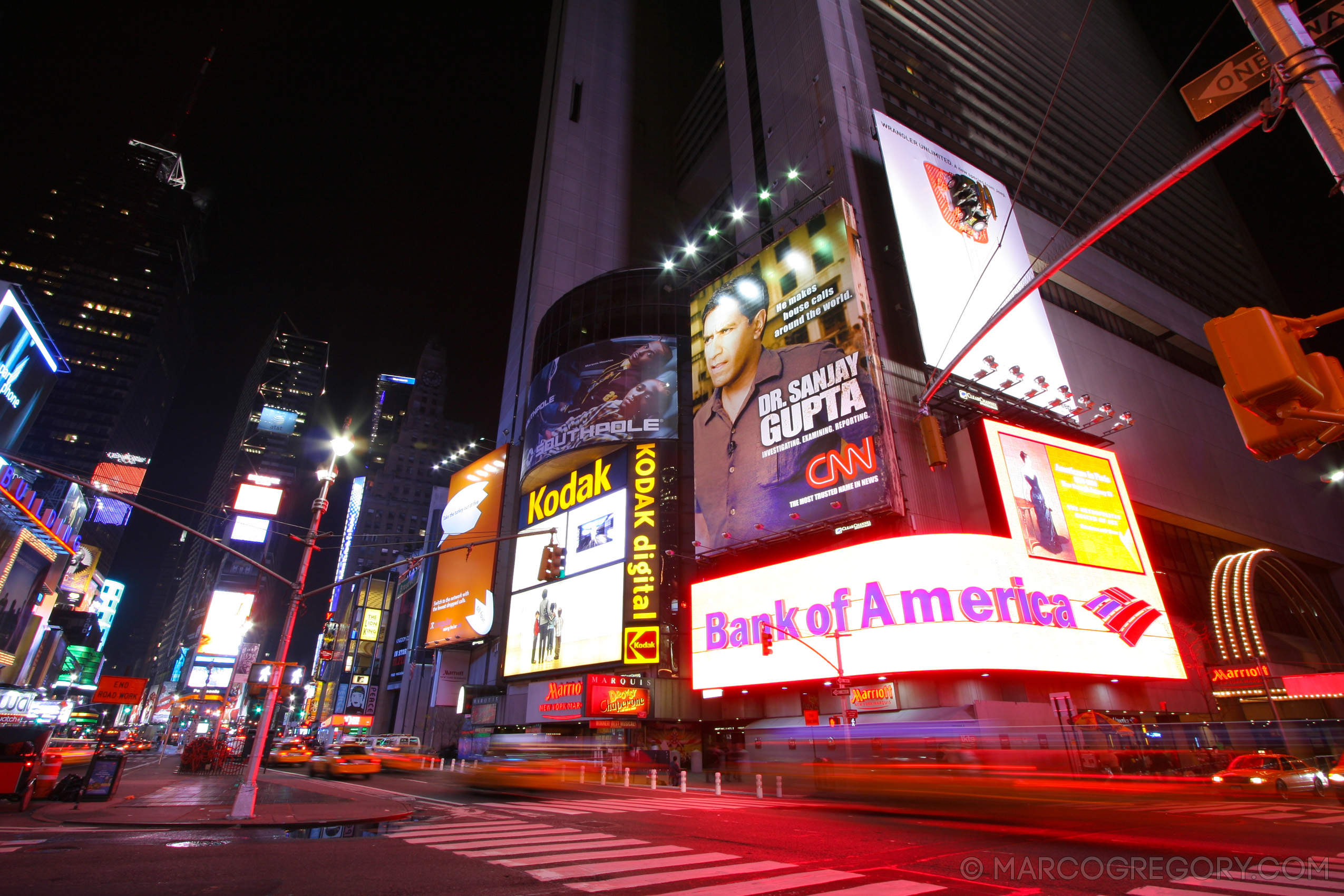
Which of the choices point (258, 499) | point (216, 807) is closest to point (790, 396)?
point (216, 807)

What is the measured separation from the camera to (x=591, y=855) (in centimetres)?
936

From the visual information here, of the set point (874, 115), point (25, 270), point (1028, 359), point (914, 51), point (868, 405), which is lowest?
point (868, 405)

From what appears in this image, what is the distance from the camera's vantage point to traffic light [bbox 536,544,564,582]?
1379 centimetres

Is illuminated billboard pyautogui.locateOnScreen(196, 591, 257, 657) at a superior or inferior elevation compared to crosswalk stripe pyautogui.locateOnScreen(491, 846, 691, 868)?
superior

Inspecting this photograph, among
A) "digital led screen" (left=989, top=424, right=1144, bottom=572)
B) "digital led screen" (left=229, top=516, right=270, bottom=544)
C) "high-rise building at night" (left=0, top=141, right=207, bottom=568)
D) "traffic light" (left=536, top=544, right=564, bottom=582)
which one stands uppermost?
"high-rise building at night" (left=0, top=141, right=207, bottom=568)

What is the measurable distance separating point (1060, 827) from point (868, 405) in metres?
19.7

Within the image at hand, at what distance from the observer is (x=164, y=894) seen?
6.54 meters

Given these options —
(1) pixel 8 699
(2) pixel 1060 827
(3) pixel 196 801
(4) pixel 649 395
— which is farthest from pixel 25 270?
(2) pixel 1060 827

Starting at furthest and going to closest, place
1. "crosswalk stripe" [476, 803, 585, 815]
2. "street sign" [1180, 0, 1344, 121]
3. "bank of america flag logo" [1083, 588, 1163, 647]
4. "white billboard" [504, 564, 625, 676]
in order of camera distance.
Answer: "white billboard" [504, 564, 625, 676] < "bank of america flag logo" [1083, 588, 1163, 647] < "crosswalk stripe" [476, 803, 585, 815] < "street sign" [1180, 0, 1344, 121]

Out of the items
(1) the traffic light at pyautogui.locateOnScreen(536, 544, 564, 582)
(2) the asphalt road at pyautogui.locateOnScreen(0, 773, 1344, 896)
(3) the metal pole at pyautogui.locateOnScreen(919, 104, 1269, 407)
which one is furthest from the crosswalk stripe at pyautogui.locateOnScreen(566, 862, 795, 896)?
(3) the metal pole at pyautogui.locateOnScreen(919, 104, 1269, 407)

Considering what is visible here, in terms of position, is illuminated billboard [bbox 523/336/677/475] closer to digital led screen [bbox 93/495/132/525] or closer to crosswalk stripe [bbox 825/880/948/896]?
crosswalk stripe [bbox 825/880/948/896]

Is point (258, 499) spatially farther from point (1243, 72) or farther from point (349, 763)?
point (1243, 72)

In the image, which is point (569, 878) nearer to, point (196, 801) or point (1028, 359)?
point (196, 801)

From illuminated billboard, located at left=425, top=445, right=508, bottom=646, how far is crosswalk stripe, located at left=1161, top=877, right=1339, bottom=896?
152ft
